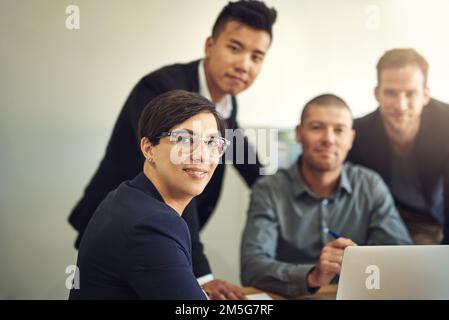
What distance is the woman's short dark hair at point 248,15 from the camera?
1.91 meters

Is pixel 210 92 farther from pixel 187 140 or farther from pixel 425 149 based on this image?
pixel 425 149

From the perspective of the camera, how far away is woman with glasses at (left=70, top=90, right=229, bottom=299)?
4.32 ft

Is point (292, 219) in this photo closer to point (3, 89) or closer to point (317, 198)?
point (317, 198)

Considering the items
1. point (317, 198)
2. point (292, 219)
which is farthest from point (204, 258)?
point (317, 198)

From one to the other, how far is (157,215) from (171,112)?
1.23 ft

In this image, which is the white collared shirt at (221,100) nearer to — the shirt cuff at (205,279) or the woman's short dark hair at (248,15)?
the woman's short dark hair at (248,15)

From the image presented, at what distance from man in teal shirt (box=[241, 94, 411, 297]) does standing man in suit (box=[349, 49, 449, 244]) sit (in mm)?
76

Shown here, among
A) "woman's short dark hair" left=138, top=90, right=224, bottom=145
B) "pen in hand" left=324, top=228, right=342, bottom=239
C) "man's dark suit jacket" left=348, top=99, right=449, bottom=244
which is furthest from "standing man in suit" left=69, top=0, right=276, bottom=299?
"man's dark suit jacket" left=348, top=99, right=449, bottom=244

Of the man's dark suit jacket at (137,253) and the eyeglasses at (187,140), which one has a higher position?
the eyeglasses at (187,140)

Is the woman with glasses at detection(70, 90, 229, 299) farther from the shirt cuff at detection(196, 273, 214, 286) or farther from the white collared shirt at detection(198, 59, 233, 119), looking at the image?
the shirt cuff at detection(196, 273, 214, 286)

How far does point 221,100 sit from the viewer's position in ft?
6.38

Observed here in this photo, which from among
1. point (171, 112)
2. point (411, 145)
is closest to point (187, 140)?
Result: point (171, 112)

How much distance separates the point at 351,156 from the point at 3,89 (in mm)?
1335

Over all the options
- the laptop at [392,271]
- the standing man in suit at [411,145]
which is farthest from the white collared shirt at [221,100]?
the laptop at [392,271]
